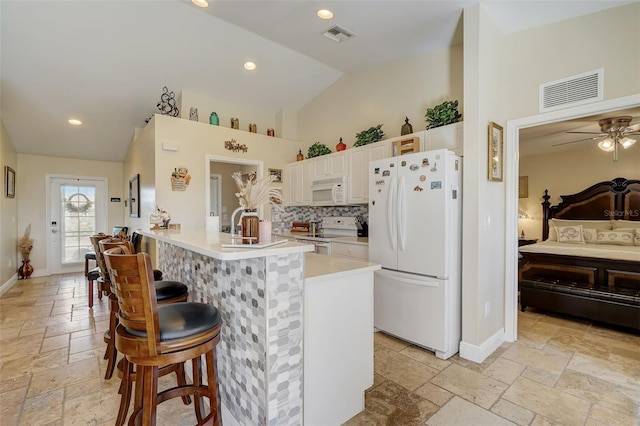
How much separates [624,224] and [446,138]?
4.16 metres

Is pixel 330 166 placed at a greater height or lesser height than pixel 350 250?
greater

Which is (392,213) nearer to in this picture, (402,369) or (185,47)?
(402,369)

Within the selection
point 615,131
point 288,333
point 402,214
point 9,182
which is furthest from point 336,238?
point 9,182

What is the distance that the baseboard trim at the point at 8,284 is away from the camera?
4.55 m

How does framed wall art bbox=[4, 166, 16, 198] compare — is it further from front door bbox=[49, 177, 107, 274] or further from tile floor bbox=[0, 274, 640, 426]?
tile floor bbox=[0, 274, 640, 426]

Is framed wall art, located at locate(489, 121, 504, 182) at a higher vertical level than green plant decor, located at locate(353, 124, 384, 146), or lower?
lower

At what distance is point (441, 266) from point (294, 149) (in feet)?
12.0

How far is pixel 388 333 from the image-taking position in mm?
3098

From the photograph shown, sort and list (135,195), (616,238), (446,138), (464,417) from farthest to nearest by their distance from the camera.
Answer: (135,195), (616,238), (446,138), (464,417)

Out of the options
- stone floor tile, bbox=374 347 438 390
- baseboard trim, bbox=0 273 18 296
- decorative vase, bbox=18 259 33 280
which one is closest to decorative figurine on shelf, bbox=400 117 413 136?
stone floor tile, bbox=374 347 438 390

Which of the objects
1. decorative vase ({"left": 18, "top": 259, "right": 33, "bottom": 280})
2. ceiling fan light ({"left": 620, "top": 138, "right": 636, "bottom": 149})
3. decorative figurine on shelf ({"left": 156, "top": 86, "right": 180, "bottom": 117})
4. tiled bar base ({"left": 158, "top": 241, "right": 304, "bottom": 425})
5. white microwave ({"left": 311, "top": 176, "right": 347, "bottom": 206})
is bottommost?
decorative vase ({"left": 18, "top": 259, "right": 33, "bottom": 280})

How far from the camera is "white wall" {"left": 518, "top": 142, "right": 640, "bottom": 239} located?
5.00 metres

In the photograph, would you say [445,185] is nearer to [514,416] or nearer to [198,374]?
[514,416]

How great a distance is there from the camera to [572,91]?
2.55 meters
